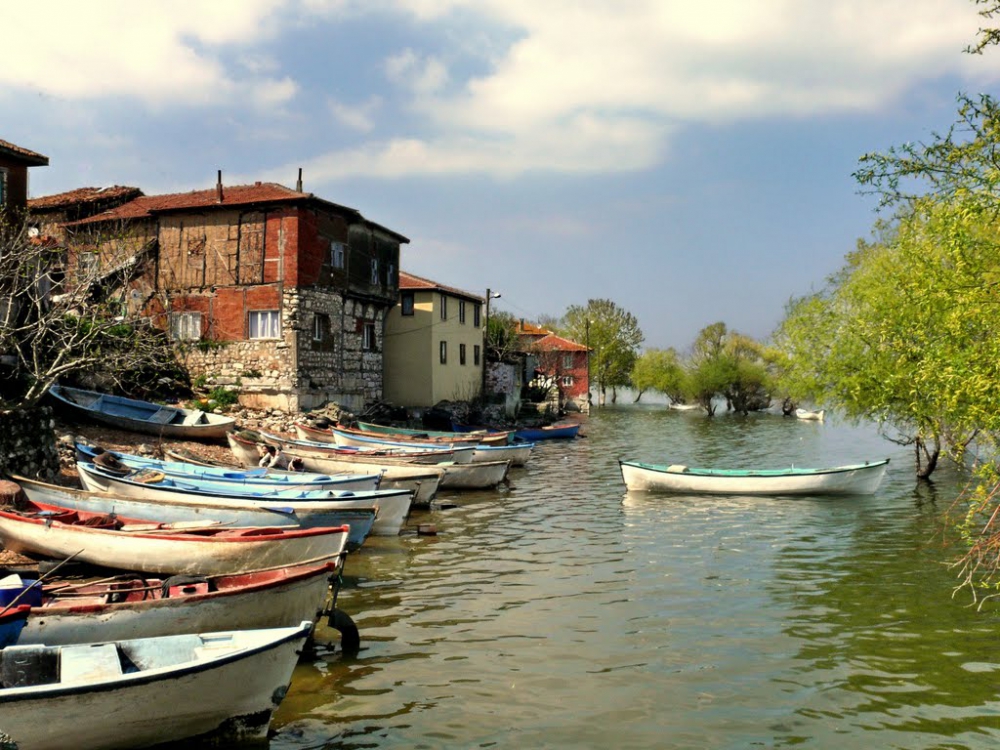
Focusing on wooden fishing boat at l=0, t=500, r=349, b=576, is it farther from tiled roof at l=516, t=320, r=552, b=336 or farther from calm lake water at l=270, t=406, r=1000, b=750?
tiled roof at l=516, t=320, r=552, b=336

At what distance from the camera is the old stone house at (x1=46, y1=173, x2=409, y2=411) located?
35.6 metres

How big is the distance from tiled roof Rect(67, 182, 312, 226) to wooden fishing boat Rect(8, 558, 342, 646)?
27906mm

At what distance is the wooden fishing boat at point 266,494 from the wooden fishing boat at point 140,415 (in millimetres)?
9283

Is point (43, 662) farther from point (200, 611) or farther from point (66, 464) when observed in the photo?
point (66, 464)

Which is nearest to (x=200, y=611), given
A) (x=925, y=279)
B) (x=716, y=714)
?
(x=716, y=714)

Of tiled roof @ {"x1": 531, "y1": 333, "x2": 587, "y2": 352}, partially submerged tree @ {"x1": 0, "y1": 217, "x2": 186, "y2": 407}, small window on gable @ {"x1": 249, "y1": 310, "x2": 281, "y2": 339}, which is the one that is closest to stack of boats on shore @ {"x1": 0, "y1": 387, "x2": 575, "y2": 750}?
partially submerged tree @ {"x1": 0, "y1": 217, "x2": 186, "y2": 407}

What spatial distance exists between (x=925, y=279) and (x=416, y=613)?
47.2 ft

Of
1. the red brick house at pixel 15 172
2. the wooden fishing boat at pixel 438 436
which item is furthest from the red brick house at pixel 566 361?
the red brick house at pixel 15 172

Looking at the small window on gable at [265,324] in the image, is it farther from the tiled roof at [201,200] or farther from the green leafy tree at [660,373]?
the green leafy tree at [660,373]

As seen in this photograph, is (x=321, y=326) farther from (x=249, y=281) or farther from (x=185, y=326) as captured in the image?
(x=185, y=326)

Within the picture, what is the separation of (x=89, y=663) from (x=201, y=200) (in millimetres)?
33333

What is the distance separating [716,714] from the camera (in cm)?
919

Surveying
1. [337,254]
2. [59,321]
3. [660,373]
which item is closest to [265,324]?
[337,254]

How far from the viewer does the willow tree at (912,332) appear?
37.9 feet
